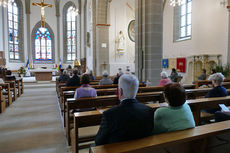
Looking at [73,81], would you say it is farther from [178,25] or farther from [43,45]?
[43,45]

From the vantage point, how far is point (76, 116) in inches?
90.0

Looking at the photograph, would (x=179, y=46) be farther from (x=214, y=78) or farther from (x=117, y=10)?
(x=214, y=78)

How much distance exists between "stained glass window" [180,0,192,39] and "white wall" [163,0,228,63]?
62 cm

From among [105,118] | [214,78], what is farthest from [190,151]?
[214,78]

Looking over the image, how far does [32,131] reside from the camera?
390 centimetres

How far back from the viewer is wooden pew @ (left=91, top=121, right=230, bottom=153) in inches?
49.4

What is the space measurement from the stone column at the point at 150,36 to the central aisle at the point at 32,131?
3.74 m

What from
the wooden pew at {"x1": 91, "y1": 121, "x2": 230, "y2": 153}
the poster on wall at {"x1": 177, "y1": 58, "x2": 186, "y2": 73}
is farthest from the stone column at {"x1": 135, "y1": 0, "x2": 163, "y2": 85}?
the poster on wall at {"x1": 177, "y1": 58, "x2": 186, "y2": 73}

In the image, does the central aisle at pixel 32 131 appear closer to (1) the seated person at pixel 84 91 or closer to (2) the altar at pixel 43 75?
(1) the seated person at pixel 84 91

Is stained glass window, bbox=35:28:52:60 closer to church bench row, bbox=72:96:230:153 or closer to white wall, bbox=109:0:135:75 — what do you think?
white wall, bbox=109:0:135:75

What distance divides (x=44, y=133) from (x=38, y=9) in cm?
1886

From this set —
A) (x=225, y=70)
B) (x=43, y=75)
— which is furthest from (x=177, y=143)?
(x=43, y=75)

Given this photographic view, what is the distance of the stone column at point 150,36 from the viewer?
6.96m

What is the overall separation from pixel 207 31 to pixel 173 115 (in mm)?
10434
